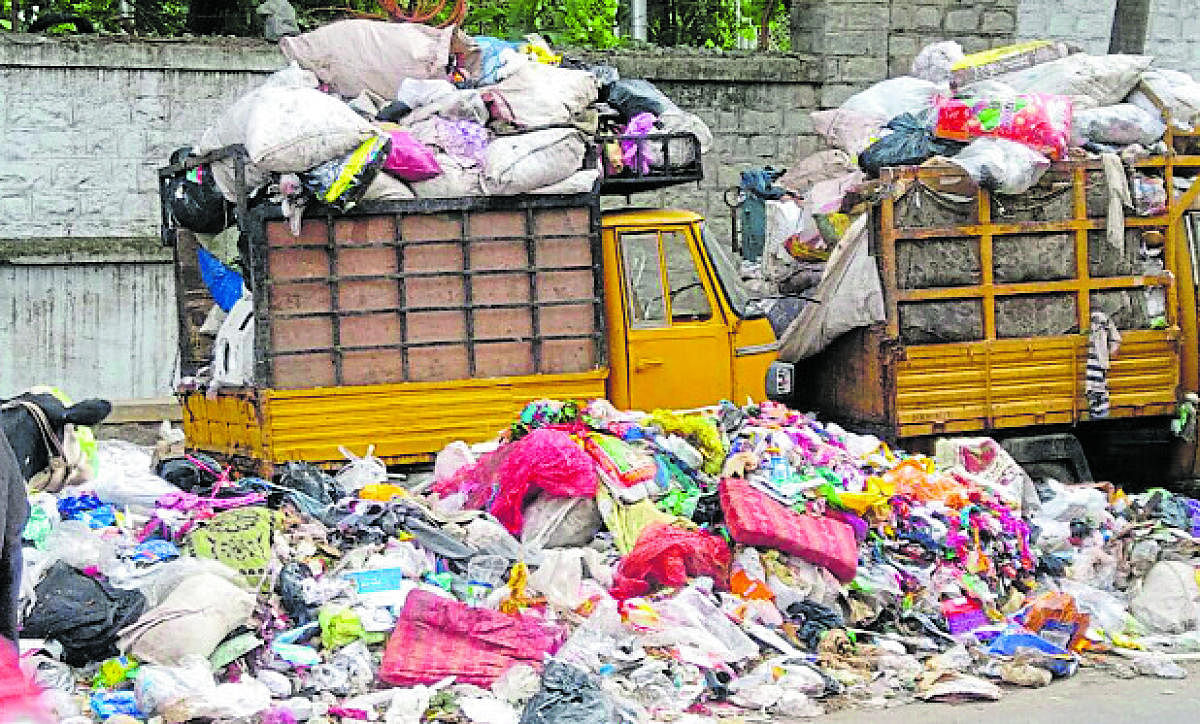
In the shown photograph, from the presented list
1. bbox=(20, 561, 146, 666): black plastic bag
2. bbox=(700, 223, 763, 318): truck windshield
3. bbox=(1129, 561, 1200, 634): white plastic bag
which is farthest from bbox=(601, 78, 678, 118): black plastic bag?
bbox=(20, 561, 146, 666): black plastic bag

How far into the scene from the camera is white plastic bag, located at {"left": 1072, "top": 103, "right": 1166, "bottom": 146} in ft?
31.8

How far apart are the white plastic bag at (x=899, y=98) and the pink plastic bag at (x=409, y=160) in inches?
131

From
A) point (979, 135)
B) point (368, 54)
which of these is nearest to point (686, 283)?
point (979, 135)

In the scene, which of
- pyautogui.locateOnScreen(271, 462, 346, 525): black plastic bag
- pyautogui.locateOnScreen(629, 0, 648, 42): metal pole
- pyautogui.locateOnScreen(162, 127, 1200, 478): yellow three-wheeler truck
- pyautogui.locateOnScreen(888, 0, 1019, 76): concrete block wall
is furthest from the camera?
pyautogui.locateOnScreen(629, 0, 648, 42): metal pole

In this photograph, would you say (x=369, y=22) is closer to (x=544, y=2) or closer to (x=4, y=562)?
(x=4, y=562)

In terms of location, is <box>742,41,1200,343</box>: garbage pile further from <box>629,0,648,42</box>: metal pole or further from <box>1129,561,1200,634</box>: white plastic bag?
<box>629,0,648,42</box>: metal pole

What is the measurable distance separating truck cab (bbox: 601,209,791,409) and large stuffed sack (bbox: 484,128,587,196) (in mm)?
505

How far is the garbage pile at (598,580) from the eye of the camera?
6301 mm

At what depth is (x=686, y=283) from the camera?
30.0 feet

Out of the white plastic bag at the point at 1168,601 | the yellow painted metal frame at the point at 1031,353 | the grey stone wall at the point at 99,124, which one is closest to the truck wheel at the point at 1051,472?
the yellow painted metal frame at the point at 1031,353

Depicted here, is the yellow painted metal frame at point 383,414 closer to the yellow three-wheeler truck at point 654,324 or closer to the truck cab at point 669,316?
the yellow three-wheeler truck at point 654,324

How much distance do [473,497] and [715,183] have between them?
20.4 ft

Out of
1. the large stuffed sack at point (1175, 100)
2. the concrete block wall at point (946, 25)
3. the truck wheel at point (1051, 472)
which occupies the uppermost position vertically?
the concrete block wall at point (946, 25)

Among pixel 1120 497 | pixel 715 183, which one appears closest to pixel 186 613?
pixel 1120 497
